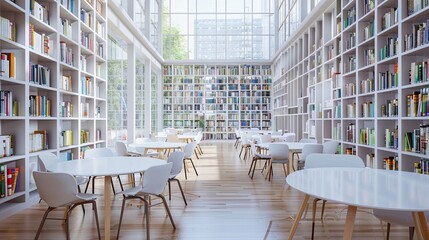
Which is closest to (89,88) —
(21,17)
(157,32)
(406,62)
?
(21,17)

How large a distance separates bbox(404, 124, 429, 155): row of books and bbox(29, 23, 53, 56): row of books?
15.5 ft

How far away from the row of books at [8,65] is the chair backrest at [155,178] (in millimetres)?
2081

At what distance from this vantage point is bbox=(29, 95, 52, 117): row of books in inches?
165

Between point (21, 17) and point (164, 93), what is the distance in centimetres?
1044

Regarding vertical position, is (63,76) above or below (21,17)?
below

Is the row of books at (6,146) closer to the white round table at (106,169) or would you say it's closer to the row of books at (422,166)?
the white round table at (106,169)

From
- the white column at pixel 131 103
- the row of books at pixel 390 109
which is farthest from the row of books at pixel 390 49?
the white column at pixel 131 103

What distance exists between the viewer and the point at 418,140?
13.1 ft

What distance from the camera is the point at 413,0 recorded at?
410cm

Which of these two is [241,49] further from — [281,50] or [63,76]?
[63,76]

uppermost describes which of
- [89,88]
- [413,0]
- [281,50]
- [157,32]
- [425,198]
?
[157,32]

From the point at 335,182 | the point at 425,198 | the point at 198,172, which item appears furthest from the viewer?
the point at 198,172

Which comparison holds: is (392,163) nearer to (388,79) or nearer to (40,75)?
(388,79)

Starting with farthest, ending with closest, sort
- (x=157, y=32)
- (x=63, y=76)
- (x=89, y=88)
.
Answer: (x=157, y=32) → (x=89, y=88) → (x=63, y=76)
